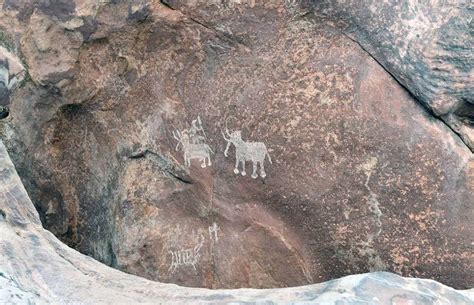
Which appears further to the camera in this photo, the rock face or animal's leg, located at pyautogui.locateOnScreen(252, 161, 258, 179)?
animal's leg, located at pyautogui.locateOnScreen(252, 161, 258, 179)

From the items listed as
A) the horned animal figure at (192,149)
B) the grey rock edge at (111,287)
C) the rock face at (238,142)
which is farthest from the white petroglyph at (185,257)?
the grey rock edge at (111,287)

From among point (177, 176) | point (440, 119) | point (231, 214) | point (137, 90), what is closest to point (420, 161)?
point (440, 119)

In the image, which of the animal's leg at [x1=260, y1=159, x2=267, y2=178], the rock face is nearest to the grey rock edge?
the rock face

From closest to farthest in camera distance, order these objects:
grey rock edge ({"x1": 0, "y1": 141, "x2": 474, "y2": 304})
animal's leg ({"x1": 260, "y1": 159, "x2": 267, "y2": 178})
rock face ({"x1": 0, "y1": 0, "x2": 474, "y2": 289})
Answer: grey rock edge ({"x1": 0, "y1": 141, "x2": 474, "y2": 304}), rock face ({"x1": 0, "y1": 0, "x2": 474, "y2": 289}), animal's leg ({"x1": 260, "y1": 159, "x2": 267, "y2": 178})

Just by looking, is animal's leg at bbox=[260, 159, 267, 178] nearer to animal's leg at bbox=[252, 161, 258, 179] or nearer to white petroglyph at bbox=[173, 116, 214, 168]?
animal's leg at bbox=[252, 161, 258, 179]

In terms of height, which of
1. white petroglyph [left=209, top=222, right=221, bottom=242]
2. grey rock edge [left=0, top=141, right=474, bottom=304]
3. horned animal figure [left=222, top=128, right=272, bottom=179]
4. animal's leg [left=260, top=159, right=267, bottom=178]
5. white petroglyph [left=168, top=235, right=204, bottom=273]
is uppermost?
horned animal figure [left=222, top=128, right=272, bottom=179]

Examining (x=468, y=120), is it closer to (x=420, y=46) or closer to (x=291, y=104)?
(x=420, y=46)

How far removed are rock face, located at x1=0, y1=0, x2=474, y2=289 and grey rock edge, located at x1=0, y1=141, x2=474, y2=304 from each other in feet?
1.00

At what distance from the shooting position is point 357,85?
154 cm

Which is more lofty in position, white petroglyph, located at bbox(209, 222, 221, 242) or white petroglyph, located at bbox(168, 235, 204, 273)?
white petroglyph, located at bbox(209, 222, 221, 242)

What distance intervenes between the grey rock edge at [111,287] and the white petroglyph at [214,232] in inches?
15.3

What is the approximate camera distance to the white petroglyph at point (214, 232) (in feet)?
5.56

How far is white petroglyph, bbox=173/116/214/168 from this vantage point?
1673mm

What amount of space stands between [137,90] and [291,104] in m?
0.37
